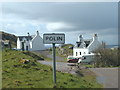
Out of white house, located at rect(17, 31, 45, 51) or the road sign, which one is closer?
the road sign

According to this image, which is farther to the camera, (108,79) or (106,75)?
(106,75)

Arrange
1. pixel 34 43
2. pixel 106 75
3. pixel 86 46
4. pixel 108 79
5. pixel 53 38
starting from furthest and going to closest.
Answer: pixel 34 43 → pixel 86 46 → pixel 106 75 → pixel 108 79 → pixel 53 38

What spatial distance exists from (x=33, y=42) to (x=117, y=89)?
211ft

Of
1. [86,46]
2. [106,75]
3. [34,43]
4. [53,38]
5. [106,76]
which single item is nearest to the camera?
[53,38]

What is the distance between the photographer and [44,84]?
11.0 m

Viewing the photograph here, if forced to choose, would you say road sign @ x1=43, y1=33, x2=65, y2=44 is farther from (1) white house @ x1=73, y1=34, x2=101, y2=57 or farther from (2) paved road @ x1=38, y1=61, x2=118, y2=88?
(1) white house @ x1=73, y1=34, x2=101, y2=57

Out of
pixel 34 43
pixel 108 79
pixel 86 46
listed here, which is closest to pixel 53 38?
pixel 108 79

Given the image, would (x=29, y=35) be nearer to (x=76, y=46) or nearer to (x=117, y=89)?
(x=76, y=46)

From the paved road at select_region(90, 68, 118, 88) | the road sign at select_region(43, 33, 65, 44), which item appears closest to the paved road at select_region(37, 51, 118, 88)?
the paved road at select_region(90, 68, 118, 88)

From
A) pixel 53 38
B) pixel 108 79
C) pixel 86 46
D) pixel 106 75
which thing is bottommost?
pixel 106 75

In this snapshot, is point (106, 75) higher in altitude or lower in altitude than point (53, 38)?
lower

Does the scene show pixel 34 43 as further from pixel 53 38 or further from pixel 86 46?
pixel 53 38

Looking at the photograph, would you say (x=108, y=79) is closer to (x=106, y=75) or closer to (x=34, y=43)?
(x=106, y=75)

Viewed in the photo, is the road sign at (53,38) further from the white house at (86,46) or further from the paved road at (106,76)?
the white house at (86,46)
